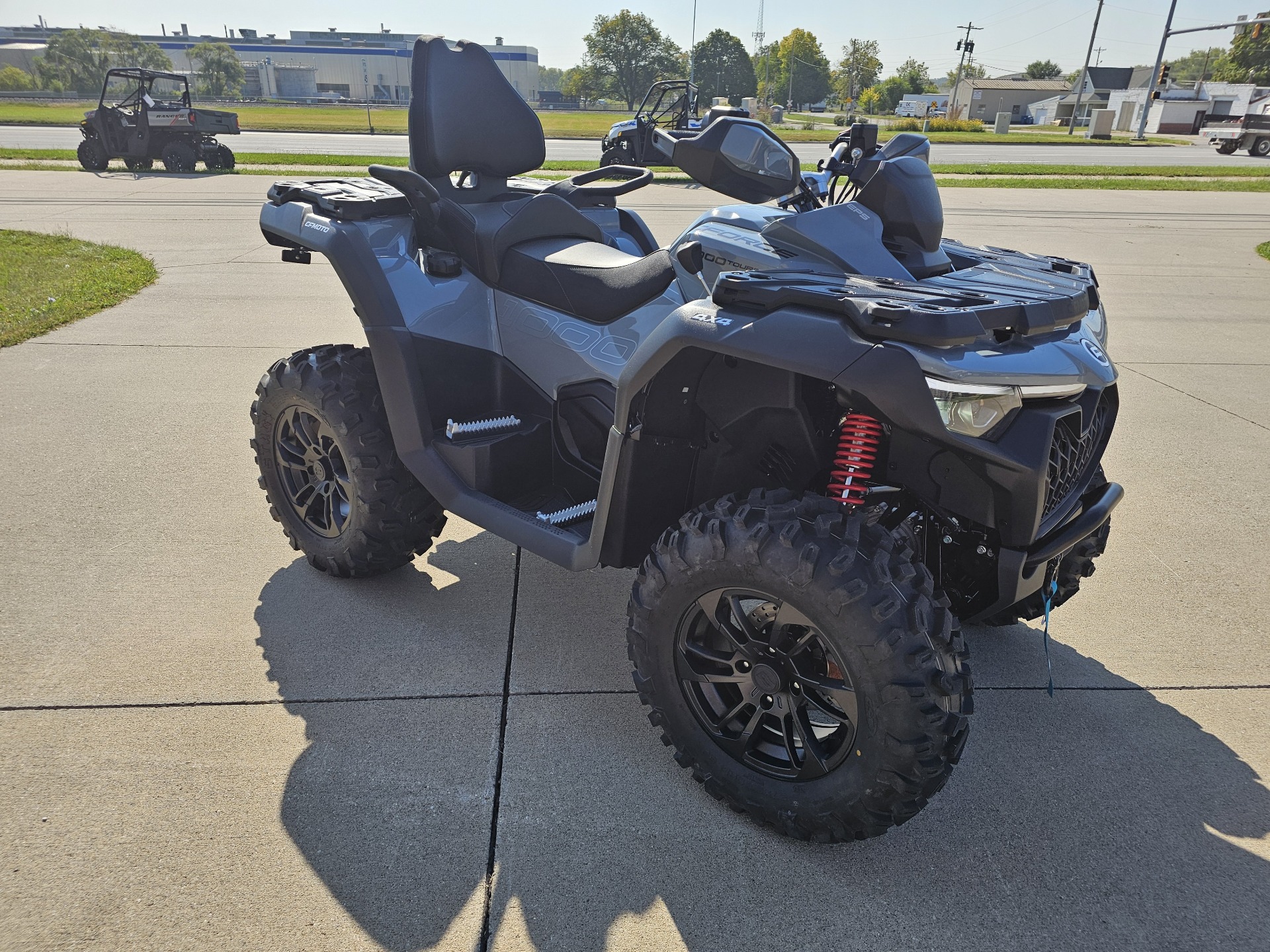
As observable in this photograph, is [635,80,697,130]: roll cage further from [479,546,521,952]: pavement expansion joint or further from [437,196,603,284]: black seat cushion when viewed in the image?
[479,546,521,952]: pavement expansion joint

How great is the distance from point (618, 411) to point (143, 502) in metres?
2.74

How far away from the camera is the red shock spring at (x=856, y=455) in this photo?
203 cm

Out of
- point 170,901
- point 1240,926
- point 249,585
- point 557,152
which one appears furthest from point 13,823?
point 557,152

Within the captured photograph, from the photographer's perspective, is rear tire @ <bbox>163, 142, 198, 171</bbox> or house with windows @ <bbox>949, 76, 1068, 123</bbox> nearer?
rear tire @ <bbox>163, 142, 198, 171</bbox>

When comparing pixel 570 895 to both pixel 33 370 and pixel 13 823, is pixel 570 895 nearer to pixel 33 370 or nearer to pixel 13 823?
pixel 13 823

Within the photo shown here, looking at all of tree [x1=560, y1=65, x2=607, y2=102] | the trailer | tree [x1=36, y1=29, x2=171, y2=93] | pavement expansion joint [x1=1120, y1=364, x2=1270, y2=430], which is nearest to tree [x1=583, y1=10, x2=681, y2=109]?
tree [x1=560, y1=65, x2=607, y2=102]

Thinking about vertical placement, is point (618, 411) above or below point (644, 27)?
below

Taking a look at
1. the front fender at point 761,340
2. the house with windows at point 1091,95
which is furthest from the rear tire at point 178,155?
the house with windows at point 1091,95

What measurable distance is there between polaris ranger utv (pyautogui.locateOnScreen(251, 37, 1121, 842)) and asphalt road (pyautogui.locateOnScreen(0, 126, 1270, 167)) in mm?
19284

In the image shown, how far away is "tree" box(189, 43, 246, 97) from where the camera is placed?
79.5 m

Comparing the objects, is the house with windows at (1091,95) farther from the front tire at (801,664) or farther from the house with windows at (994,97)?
the front tire at (801,664)

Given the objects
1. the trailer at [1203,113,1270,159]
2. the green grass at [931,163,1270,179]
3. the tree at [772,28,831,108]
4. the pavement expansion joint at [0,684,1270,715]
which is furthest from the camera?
the tree at [772,28,831,108]

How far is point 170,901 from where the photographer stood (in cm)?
194

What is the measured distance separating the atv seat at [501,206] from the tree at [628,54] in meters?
85.4
